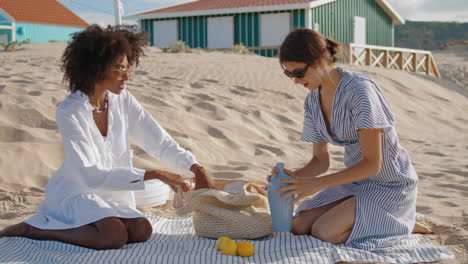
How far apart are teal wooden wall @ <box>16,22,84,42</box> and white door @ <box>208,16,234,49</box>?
33.2 ft

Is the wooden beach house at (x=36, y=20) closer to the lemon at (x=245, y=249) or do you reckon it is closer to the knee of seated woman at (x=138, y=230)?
the knee of seated woman at (x=138, y=230)

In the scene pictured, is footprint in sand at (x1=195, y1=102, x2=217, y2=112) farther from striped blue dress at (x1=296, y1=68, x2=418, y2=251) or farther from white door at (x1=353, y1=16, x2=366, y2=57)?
white door at (x1=353, y1=16, x2=366, y2=57)

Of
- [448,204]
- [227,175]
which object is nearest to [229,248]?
[448,204]

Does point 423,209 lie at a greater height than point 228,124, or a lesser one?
lesser

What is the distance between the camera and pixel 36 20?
27.3m

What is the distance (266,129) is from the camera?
292 inches

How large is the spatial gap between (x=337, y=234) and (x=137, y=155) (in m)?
2.83

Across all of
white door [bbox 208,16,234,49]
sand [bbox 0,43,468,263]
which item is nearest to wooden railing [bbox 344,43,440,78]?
sand [bbox 0,43,468,263]

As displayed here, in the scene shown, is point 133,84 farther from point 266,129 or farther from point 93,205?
point 93,205

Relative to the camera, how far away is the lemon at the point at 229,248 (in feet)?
10.3

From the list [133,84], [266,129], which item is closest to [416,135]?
[266,129]

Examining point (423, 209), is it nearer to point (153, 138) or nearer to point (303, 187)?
point (303, 187)

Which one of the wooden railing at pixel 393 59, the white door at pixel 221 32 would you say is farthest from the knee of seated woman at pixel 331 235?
the white door at pixel 221 32

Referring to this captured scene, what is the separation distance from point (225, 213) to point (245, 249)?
36 centimetres
